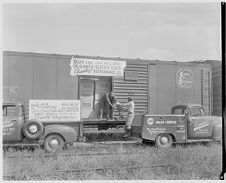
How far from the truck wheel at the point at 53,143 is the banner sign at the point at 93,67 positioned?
2.25m

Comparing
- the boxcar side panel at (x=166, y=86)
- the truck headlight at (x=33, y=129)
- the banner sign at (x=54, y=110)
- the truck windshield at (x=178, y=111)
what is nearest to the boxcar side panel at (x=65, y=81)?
the banner sign at (x=54, y=110)

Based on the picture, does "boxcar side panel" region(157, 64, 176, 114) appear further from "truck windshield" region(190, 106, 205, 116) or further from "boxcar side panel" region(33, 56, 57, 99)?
"boxcar side panel" region(33, 56, 57, 99)

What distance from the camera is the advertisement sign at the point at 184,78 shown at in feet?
43.3

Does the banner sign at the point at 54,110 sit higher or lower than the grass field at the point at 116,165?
higher

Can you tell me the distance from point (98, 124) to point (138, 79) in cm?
221

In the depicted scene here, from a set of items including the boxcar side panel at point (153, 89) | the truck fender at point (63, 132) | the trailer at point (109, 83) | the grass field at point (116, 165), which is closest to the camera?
the grass field at point (116, 165)

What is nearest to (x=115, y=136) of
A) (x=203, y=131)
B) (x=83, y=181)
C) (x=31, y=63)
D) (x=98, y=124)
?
(x=98, y=124)

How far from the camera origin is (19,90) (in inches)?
429

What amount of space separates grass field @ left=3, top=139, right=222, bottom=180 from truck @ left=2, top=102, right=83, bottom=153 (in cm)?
36

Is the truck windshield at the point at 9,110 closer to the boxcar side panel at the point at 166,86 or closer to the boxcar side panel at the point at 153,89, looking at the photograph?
the boxcar side panel at the point at 153,89

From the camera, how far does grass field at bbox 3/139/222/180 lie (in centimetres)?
803

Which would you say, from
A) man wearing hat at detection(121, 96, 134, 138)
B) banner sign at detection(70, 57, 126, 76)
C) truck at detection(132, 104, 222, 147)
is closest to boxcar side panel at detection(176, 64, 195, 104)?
truck at detection(132, 104, 222, 147)

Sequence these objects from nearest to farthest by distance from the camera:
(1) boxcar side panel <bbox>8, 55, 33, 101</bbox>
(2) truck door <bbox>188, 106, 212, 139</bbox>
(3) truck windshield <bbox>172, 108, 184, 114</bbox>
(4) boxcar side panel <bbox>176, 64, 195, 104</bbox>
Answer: (1) boxcar side panel <bbox>8, 55, 33, 101</bbox>
(2) truck door <bbox>188, 106, 212, 139</bbox>
(3) truck windshield <bbox>172, 108, 184, 114</bbox>
(4) boxcar side panel <bbox>176, 64, 195, 104</bbox>

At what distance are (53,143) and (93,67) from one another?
2714 millimetres
